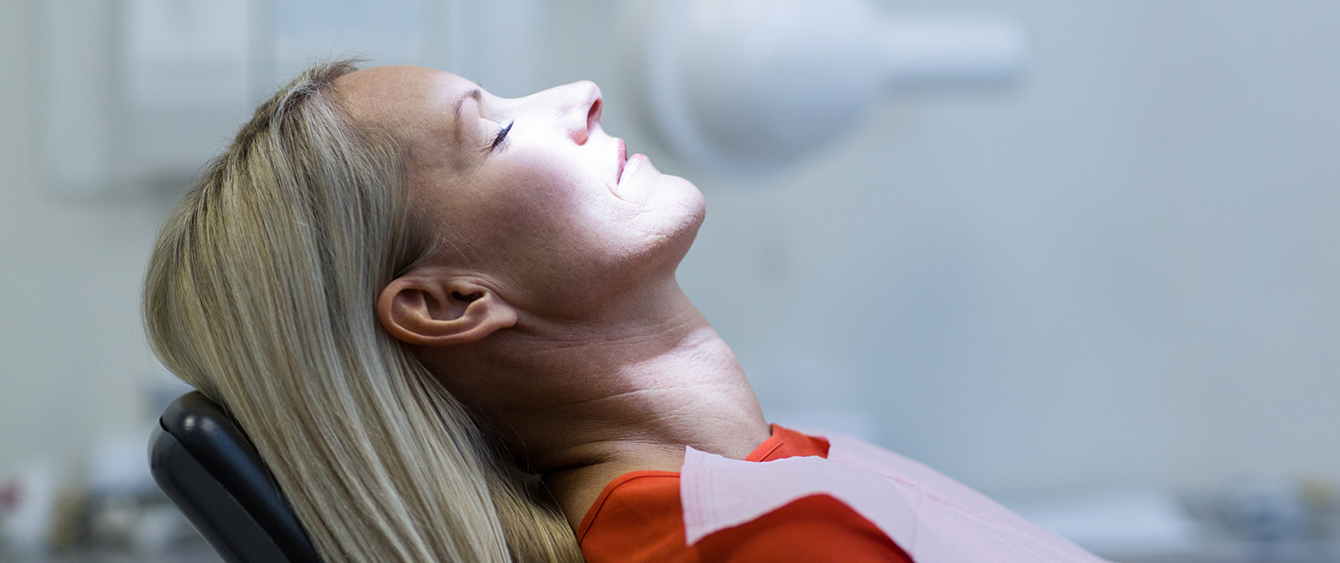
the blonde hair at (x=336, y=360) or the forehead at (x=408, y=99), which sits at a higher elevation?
the forehead at (x=408, y=99)

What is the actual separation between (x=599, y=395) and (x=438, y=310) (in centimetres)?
14

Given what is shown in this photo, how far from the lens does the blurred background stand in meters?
1.59

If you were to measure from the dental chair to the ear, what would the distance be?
14 centimetres

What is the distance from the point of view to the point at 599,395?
746 millimetres

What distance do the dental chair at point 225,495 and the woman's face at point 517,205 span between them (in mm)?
205

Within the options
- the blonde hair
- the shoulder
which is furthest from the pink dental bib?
the blonde hair

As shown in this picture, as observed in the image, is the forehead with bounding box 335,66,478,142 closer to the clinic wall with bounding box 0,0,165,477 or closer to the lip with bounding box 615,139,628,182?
the lip with bounding box 615,139,628,182

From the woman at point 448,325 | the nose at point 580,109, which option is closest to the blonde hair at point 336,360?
the woman at point 448,325

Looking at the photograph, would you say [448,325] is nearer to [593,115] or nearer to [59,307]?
[593,115]

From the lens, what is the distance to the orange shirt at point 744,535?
599 mm

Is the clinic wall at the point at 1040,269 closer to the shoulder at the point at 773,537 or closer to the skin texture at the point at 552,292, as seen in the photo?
the skin texture at the point at 552,292

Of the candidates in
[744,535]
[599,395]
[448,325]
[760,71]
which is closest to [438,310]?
[448,325]

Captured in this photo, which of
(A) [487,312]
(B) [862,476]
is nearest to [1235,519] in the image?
(B) [862,476]

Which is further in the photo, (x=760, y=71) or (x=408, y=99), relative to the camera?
(x=760, y=71)
